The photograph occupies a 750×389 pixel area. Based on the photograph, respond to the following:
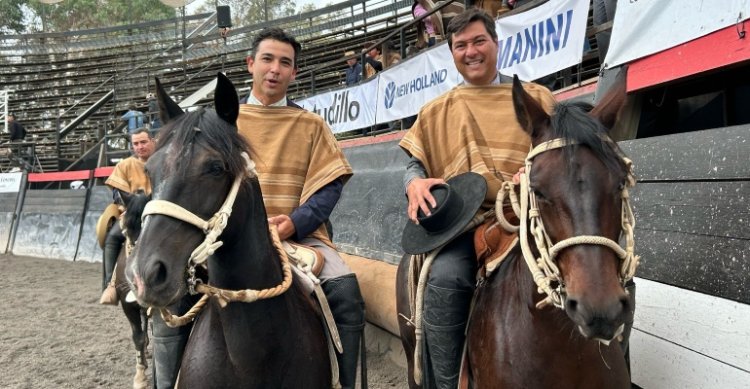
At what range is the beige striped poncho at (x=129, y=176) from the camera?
4.97m

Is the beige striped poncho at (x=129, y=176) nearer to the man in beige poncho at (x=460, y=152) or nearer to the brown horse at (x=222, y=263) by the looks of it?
the brown horse at (x=222, y=263)

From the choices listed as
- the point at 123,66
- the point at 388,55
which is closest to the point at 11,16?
the point at 123,66

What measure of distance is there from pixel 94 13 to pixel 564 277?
50.9 m

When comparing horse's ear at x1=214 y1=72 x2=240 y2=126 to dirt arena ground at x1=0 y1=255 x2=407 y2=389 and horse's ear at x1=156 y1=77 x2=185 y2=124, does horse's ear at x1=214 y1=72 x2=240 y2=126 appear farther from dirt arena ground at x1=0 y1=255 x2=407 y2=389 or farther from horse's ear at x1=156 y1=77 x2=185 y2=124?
dirt arena ground at x1=0 y1=255 x2=407 y2=389

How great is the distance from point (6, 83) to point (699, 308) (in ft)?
107

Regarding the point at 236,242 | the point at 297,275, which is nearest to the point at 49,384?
the point at 297,275

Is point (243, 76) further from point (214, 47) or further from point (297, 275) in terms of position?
point (297, 275)

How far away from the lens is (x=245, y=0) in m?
46.6

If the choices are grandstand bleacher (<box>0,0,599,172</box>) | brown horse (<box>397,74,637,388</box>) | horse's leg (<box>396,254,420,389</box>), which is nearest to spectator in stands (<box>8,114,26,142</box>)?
grandstand bleacher (<box>0,0,599,172</box>)

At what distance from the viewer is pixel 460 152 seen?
109 inches

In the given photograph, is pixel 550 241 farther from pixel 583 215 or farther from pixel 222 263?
pixel 222 263

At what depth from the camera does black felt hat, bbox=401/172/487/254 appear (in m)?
2.42

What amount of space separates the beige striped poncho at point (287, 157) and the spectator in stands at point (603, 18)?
254 centimetres

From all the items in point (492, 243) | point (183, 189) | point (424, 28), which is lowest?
point (492, 243)
